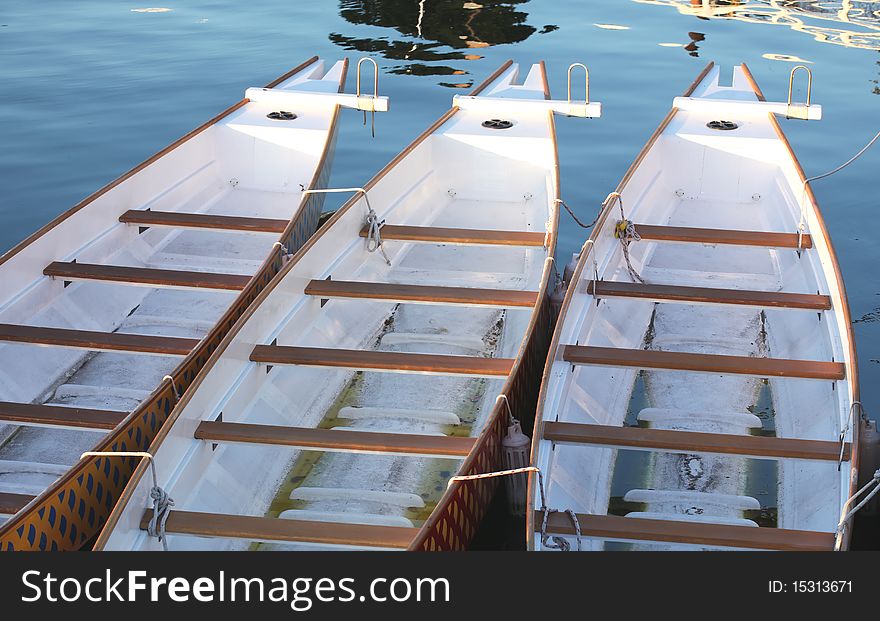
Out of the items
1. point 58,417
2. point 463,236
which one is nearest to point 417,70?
point 463,236

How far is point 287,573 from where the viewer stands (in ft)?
12.2

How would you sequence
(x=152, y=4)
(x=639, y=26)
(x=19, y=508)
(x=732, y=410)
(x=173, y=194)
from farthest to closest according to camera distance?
(x=152, y=4) < (x=639, y=26) < (x=173, y=194) < (x=732, y=410) < (x=19, y=508)

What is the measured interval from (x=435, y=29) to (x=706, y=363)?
1076cm

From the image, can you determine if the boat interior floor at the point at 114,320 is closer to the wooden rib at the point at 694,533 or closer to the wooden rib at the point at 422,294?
the wooden rib at the point at 422,294

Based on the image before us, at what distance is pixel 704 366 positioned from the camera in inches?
214

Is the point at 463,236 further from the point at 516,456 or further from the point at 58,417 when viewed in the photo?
the point at 58,417

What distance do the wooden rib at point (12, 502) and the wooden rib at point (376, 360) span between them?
1.33m

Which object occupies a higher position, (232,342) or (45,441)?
(232,342)

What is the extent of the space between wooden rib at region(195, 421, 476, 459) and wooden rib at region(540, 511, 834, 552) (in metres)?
0.62

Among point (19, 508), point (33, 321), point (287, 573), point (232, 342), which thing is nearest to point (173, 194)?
point (33, 321)

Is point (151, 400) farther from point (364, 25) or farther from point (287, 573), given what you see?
point (364, 25)

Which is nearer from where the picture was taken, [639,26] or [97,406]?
[97,406]

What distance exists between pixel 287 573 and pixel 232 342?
1.79 meters

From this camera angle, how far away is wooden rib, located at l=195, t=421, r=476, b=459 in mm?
4812
